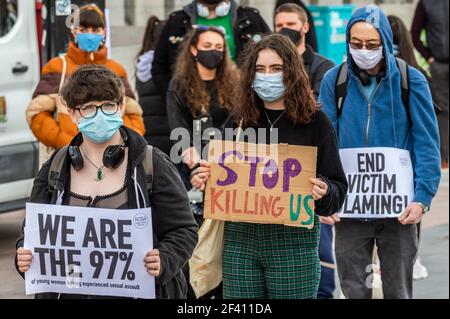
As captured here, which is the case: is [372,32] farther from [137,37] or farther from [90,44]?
[137,37]

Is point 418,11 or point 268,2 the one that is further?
point 268,2

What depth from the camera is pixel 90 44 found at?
7508mm

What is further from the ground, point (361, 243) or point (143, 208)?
point (143, 208)

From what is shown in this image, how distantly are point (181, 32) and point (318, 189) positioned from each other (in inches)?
149

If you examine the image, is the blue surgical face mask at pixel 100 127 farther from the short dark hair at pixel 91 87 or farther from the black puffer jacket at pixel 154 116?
the black puffer jacket at pixel 154 116

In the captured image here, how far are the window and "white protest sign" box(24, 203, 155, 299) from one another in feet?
16.6

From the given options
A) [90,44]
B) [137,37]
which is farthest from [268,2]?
[90,44]

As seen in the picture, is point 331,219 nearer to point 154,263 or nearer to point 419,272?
point 154,263

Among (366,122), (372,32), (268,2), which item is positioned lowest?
(268,2)

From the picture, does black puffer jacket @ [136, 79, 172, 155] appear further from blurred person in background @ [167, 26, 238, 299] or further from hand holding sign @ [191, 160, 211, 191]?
hand holding sign @ [191, 160, 211, 191]

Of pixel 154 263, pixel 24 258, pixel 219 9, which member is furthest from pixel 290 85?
pixel 219 9

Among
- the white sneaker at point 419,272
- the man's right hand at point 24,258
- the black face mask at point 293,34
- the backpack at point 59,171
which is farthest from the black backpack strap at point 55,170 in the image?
the white sneaker at point 419,272

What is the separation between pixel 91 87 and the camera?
15.3 feet
